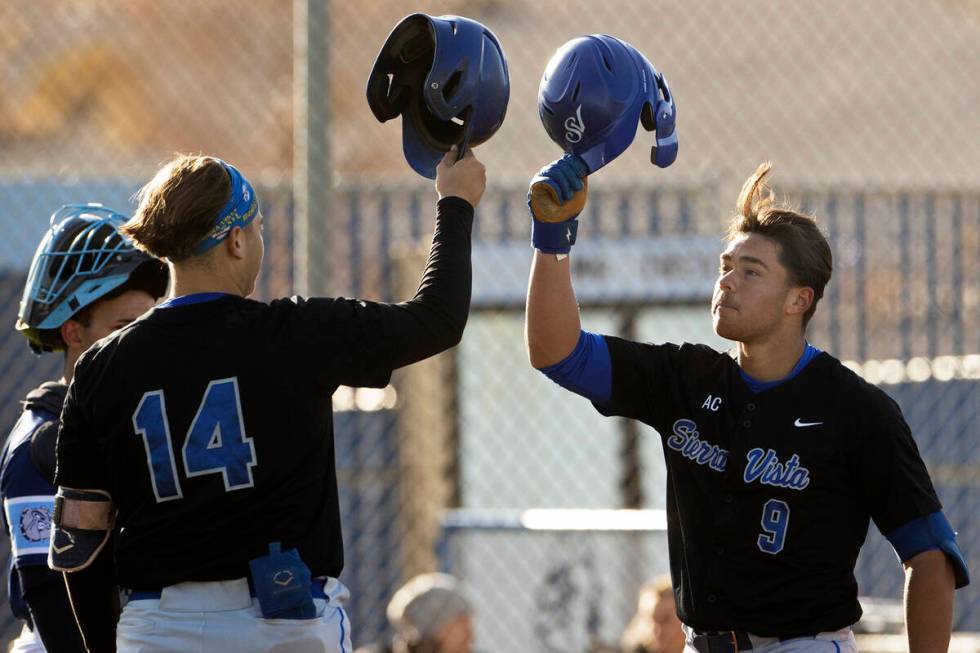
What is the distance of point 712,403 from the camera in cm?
306

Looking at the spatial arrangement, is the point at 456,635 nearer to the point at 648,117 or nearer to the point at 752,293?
the point at 752,293

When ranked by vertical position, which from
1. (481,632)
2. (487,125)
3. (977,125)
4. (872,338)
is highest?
(977,125)

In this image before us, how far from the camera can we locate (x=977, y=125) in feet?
39.4

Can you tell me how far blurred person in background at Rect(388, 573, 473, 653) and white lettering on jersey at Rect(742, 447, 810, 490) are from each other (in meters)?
2.04

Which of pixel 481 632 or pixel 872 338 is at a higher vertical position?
pixel 872 338

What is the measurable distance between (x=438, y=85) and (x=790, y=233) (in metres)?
0.86

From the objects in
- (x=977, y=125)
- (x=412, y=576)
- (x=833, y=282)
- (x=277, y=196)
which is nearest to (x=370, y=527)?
(x=412, y=576)

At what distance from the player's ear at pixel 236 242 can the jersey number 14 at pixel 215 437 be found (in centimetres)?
27

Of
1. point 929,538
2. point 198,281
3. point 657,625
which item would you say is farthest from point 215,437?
point 657,625

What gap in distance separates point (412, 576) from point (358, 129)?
19.3 m

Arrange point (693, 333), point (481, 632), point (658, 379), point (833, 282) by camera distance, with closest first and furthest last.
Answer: point (658, 379) → point (481, 632) → point (693, 333) → point (833, 282)

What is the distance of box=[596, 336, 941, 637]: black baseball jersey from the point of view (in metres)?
2.89

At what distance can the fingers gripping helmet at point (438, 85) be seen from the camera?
9.30ft

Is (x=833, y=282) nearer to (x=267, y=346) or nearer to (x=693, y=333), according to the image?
(x=693, y=333)
